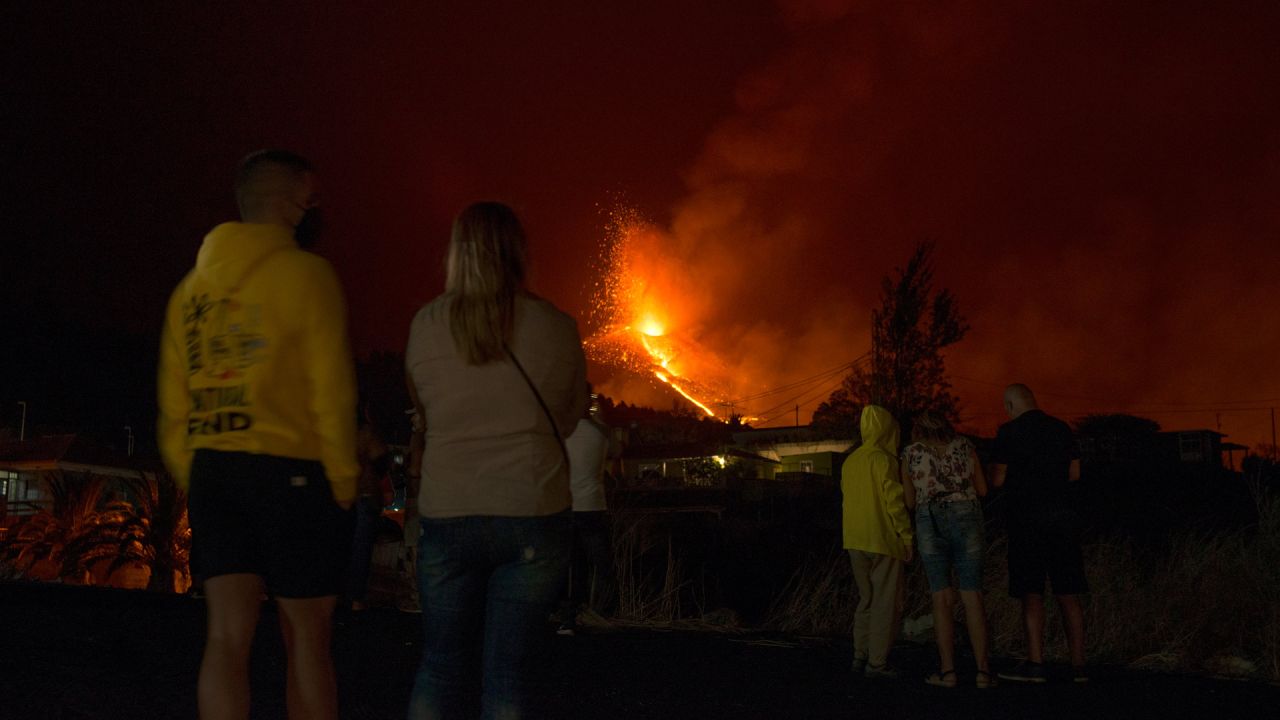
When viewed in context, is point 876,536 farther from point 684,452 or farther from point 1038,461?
point 684,452

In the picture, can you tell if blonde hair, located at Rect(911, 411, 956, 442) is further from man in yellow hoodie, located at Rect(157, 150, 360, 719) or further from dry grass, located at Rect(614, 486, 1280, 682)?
man in yellow hoodie, located at Rect(157, 150, 360, 719)

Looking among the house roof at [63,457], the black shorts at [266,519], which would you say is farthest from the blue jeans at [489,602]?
the house roof at [63,457]

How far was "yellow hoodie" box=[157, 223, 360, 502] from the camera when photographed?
344cm

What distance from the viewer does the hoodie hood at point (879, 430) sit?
803 centimetres

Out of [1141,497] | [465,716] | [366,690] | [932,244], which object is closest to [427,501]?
[465,716]

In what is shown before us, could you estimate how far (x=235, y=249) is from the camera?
360 cm

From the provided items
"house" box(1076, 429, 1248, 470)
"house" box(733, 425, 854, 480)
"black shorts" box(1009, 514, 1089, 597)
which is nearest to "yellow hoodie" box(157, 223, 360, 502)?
"black shorts" box(1009, 514, 1089, 597)

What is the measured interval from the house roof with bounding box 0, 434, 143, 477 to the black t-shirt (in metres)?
23.5

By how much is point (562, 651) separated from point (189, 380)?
5.08 m

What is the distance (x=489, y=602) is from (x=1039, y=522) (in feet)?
19.1

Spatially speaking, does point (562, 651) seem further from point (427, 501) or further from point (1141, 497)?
point (1141, 497)

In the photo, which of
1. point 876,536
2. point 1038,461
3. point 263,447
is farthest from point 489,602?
point 1038,461

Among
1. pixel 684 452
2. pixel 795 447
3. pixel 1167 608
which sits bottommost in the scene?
pixel 1167 608

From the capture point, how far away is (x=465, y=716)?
18.3ft
